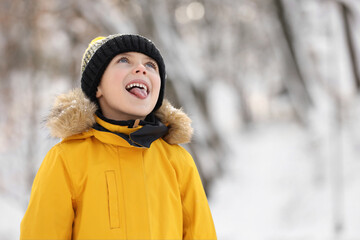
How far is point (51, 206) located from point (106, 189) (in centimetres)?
21

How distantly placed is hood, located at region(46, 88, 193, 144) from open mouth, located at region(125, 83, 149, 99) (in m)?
0.18

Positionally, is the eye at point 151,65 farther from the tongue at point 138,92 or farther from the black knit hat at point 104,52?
the tongue at point 138,92

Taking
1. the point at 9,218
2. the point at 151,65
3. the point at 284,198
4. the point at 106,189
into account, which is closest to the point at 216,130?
the point at 284,198

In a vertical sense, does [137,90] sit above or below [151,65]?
below

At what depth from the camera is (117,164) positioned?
143cm

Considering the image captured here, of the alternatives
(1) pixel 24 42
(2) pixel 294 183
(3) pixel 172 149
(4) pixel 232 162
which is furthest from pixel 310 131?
(3) pixel 172 149

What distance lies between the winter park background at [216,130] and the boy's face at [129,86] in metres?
1.80

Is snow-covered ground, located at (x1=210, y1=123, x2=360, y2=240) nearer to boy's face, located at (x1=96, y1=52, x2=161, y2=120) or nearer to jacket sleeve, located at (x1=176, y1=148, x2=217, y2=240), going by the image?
jacket sleeve, located at (x1=176, y1=148, x2=217, y2=240)

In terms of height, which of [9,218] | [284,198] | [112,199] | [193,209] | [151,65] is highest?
[151,65]

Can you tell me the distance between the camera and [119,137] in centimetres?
144

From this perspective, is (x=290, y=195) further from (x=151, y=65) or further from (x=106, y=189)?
(x=106, y=189)

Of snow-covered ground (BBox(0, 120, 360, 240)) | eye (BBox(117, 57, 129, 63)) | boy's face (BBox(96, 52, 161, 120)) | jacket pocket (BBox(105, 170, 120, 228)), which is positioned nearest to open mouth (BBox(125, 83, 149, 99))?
boy's face (BBox(96, 52, 161, 120))

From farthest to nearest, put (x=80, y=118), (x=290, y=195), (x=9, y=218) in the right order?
(x=290, y=195) → (x=9, y=218) → (x=80, y=118)

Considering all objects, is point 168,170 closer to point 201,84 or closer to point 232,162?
point 201,84
